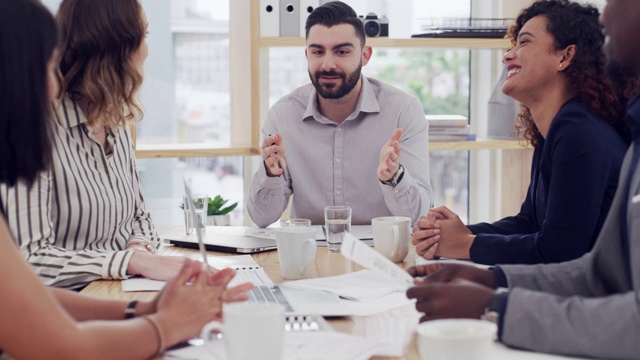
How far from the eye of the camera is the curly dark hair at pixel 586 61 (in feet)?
→ 6.50

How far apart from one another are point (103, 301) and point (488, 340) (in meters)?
0.67

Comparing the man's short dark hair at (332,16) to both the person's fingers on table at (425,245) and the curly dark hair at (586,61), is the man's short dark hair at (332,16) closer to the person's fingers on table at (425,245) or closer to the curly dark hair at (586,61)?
the curly dark hair at (586,61)

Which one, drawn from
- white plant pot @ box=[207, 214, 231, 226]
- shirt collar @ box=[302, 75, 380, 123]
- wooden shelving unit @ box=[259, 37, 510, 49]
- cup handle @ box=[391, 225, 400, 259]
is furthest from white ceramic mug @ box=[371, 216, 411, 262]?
wooden shelving unit @ box=[259, 37, 510, 49]

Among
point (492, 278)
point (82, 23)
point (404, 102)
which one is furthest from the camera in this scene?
point (404, 102)

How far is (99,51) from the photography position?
2.15 meters

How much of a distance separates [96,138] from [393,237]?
842 mm

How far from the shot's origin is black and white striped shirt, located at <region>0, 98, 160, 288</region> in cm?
175

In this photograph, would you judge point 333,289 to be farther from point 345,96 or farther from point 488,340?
point 345,96

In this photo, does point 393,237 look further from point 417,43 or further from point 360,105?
point 417,43

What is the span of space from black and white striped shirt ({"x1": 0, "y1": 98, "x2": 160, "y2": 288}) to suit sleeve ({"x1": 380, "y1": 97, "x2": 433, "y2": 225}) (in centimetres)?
78

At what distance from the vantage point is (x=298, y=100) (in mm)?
3021

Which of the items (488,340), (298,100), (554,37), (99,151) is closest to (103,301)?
Answer: (488,340)

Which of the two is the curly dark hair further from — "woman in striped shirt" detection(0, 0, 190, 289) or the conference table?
"woman in striped shirt" detection(0, 0, 190, 289)

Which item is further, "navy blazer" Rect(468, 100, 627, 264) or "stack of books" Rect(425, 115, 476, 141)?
"stack of books" Rect(425, 115, 476, 141)
